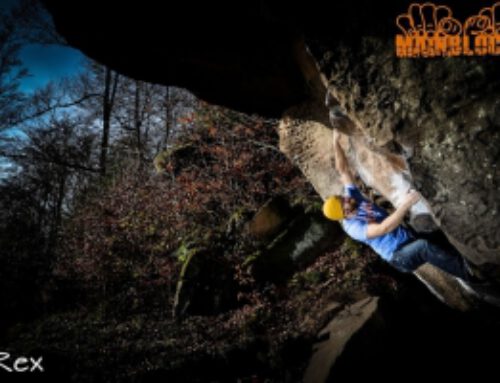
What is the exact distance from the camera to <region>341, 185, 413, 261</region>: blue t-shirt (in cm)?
347

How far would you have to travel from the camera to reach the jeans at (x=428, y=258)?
10.6 ft

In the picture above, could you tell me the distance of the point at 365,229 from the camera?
338cm

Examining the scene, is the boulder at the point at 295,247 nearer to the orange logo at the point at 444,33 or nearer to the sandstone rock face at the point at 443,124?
the sandstone rock face at the point at 443,124

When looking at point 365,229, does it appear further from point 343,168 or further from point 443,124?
point 443,124

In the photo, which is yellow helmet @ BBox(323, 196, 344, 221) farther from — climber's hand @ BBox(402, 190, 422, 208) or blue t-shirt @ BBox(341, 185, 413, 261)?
climber's hand @ BBox(402, 190, 422, 208)

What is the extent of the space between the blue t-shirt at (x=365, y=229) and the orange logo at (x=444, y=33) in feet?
5.38

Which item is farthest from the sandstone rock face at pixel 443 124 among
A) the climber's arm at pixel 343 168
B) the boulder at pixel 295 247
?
the boulder at pixel 295 247

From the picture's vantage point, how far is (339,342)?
185 inches

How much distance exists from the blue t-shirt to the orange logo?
5.38 feet

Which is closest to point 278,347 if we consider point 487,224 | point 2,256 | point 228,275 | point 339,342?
point 339,342

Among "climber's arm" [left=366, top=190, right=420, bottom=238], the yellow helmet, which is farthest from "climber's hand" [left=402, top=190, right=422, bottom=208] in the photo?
the yellow helmet

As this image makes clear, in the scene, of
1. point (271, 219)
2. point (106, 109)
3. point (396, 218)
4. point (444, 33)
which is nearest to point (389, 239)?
point (396, 218)

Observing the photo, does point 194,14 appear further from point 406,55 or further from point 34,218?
point 34,218

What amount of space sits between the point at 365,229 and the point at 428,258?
32.0 inches
